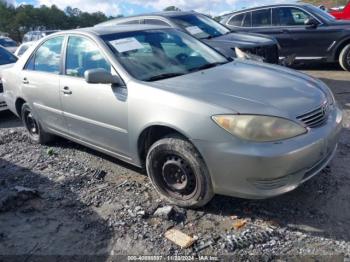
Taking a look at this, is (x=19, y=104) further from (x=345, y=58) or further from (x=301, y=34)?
(x=345, y=58)

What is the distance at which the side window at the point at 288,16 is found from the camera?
9.72 m

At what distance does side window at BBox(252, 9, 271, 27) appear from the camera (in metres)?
10.1

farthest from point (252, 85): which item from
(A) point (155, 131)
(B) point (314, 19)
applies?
(B) point (314, 19)

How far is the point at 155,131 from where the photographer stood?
374 centimetres

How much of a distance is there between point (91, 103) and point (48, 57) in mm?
1322

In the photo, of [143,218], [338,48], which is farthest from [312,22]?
[143,218]

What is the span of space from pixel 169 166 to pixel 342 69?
7.72 metres

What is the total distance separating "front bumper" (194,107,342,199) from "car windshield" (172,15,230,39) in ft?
16.5

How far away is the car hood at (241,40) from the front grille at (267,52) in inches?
3.0

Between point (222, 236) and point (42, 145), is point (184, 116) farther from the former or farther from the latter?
point (42, 145)

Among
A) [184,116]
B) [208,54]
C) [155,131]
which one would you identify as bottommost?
[155,131]

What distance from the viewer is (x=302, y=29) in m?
9.69

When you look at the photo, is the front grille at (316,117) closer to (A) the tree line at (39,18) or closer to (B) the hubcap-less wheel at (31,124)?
(B) the hubcap-less wheel at (31,124)

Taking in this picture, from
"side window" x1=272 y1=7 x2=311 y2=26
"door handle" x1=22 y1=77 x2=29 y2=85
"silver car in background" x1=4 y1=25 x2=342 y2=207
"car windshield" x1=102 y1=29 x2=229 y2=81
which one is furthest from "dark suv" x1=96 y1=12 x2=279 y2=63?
"door handle" x1=22 y1=77 x2=29 y2=85
